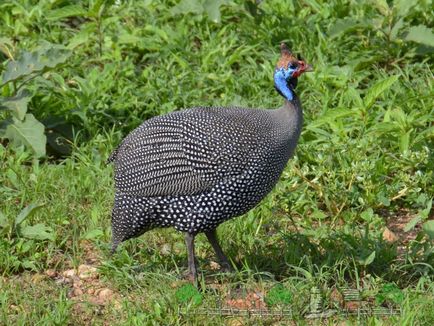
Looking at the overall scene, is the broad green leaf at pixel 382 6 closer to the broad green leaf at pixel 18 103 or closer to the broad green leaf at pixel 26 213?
the broad green leaf at pixel 18 103

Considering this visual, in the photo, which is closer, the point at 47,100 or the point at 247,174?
the point at 247,174

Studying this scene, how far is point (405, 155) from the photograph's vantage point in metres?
6.03

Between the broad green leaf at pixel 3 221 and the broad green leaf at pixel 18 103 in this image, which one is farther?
the broad green leaf at pixel 18 103

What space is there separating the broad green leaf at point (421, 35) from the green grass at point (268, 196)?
0.01 meters

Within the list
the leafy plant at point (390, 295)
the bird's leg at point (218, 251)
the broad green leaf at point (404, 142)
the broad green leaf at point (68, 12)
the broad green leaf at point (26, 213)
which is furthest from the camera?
the broad green leaf at point (68, 12)

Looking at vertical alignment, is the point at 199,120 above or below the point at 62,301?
above

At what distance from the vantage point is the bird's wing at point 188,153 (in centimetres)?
490

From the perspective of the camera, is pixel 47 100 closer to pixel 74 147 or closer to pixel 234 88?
pixel 74 147

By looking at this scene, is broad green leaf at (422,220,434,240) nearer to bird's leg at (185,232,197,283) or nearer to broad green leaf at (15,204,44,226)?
bird's leg at (185,232,197,283)

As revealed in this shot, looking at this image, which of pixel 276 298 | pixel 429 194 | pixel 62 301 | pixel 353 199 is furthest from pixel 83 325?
pixel 429 194

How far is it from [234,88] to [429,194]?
1558 millimetres

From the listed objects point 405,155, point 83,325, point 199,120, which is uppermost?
point 199,120

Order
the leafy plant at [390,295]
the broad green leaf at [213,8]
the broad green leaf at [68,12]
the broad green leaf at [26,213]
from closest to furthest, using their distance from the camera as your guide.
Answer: the leafy plant at [390,295] < the broad green leaf at [26,213] < the broad green leaf at [213,8] < the broad green leaf at [68,12]

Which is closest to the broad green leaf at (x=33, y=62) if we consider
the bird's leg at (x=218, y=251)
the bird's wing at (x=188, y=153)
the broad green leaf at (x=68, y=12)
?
the broad green leaf at (x=68, y=12)
